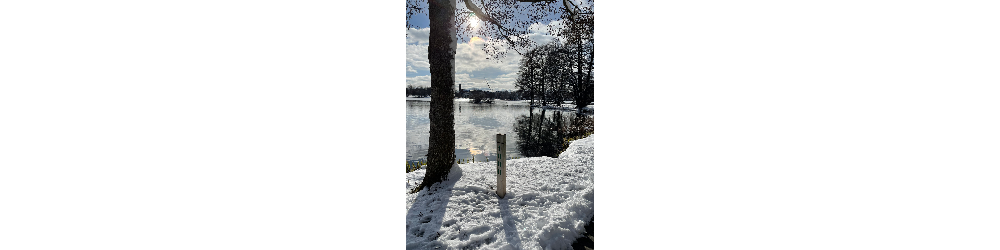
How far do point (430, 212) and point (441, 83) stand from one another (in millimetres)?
2286

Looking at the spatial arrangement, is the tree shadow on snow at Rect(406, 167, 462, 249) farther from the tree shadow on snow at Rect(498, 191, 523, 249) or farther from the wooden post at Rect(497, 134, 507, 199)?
the wooden post at Rect(497, 134, 507, 199)

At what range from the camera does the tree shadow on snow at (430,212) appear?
12.5 feet

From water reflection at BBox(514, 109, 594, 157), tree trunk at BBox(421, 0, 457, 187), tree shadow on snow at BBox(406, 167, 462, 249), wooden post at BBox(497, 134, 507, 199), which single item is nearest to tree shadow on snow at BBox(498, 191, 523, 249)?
wooden post at BBox(497, 134, 507, 199)

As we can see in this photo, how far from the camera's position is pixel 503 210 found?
15.4ft

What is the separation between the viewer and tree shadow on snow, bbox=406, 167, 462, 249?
3811mm

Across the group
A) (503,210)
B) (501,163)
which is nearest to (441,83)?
(501,163)

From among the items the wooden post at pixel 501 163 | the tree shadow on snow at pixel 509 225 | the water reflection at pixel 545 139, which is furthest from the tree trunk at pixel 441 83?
the water reflection at pixel 545 139

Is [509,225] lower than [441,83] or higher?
lower

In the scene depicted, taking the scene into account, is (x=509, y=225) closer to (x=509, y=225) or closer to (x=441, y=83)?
(x=509, y=225)
